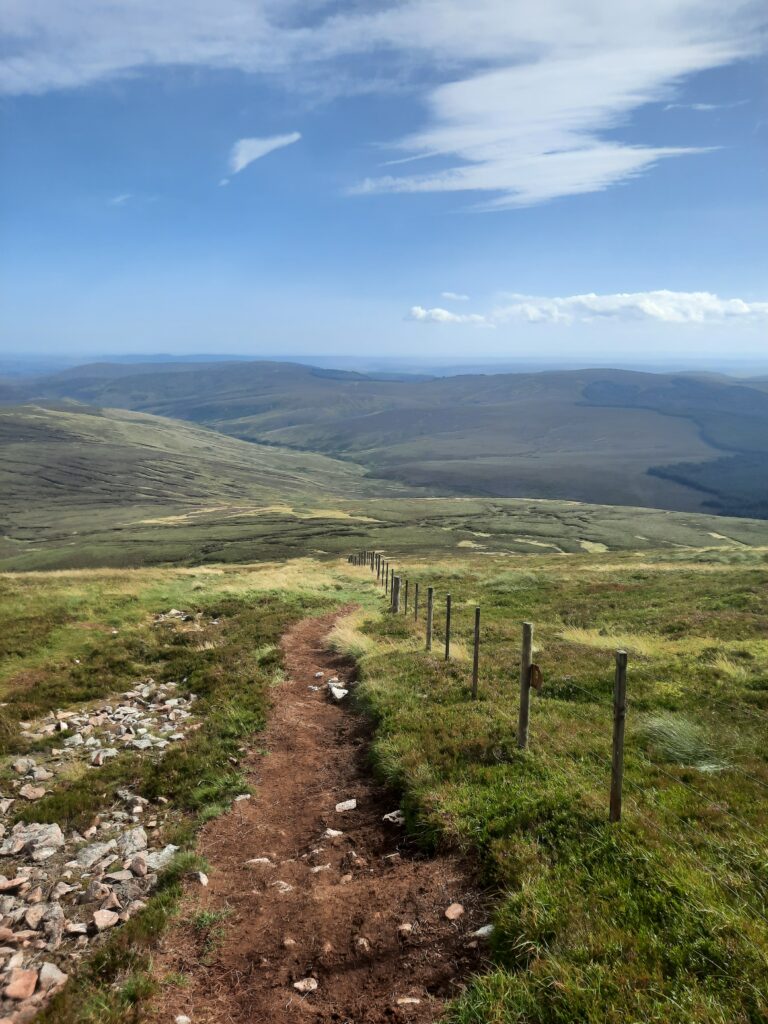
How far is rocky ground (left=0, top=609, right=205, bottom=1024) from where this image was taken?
6.93 meters

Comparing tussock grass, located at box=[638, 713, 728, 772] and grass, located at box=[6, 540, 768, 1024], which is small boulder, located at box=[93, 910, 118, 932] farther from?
tussock grass, located at box=[638, 713, 728, 772]

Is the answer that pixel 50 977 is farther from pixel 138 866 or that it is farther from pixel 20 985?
pixel 138 866

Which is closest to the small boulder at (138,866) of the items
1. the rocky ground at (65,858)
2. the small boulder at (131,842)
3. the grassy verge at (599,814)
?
the rocky ground at (65,858)

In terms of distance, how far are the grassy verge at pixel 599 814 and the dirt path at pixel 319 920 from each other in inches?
22.0

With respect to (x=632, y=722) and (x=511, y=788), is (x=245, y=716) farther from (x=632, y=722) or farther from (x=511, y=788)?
(x=632, y=722)

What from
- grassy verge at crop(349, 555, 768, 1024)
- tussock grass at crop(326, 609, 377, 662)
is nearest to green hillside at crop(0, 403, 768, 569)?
tussock grass at crop(326, 609, 377, 662)

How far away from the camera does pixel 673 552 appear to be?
65.8 m

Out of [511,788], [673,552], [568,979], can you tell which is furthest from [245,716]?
[673,552]

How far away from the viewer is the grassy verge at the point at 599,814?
5.31m

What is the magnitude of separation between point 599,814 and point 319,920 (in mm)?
3829

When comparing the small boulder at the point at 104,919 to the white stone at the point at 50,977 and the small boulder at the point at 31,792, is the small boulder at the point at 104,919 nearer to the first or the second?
the white stone at the point at 50,977

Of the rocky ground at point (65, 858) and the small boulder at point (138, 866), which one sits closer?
the rocky ground at point (65, 858)

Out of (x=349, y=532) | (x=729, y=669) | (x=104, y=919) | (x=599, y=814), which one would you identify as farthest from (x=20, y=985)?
(x=349, y=532)

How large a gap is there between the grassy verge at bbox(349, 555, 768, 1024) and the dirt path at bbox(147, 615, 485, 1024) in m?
0.56
